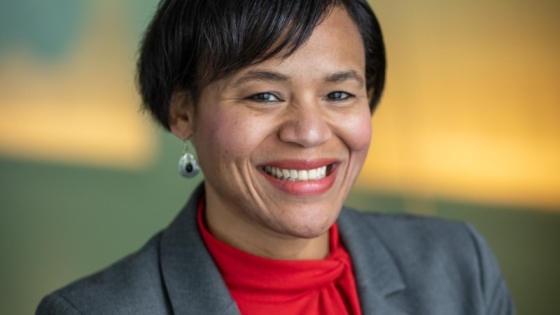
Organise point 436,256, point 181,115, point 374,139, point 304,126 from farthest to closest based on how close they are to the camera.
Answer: point 374,139
point 436,256
point 181,115
point 304,126

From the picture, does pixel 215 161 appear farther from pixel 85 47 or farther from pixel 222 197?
pixel 85 47

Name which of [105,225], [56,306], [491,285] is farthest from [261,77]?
[105,225]

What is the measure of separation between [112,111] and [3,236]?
0.48 m

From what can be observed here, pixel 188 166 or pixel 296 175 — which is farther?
pixel 188 166

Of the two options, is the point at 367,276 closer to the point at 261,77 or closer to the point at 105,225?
the point at 261,77

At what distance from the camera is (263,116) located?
1.68m

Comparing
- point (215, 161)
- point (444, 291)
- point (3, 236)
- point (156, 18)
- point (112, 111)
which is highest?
point (156, 18)

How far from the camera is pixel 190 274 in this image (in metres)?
1.82

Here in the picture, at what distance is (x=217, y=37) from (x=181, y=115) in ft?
0.81

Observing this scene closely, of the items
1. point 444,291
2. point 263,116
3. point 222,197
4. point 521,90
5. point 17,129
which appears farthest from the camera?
point 521,90

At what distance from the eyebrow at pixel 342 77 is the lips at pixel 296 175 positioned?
0.16 m

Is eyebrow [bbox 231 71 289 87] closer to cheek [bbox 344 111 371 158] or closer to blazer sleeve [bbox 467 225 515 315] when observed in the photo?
cheek [bbox 344 111 371 158]

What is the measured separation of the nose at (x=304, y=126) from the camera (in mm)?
1649

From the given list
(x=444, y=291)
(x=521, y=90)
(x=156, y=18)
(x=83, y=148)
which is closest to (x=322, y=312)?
(x=444, y=291)
